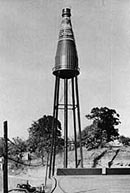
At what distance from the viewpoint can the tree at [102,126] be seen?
136 feet

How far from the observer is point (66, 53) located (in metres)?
21.5

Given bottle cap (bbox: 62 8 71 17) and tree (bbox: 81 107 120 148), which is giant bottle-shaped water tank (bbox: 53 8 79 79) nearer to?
bottle cap (bbox: 62 8 71 17)

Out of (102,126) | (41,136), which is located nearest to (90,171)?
(102,126)

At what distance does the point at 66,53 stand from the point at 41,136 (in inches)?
935

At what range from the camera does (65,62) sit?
2142 cm

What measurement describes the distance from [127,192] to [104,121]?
2694 centimetres

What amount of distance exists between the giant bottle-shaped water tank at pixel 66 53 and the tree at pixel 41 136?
1941cm

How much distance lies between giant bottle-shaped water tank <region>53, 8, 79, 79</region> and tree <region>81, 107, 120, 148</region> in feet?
66.4

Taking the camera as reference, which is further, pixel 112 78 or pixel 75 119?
pixel 112 78

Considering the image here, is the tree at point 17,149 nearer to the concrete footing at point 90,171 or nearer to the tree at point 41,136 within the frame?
the tree at point 41,136

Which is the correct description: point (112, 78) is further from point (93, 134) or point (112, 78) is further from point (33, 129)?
point (33, 129)

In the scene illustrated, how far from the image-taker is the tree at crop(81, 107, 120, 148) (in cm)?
4143

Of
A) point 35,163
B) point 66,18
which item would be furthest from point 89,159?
point 66,18

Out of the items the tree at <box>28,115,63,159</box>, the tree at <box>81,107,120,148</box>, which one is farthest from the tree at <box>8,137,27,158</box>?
the tree at <box>81,107,120,148</box>
